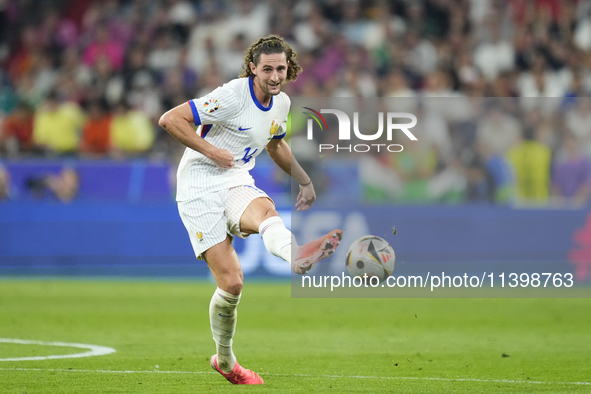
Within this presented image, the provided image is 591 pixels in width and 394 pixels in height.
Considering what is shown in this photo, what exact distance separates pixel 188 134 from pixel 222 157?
28 cm

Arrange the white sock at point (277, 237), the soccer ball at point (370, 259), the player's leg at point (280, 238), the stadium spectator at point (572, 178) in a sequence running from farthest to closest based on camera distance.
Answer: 1. the stadium spectator at point (572, 178)
2. the soccer ball at point (370, 259)
3. the white sock at point (277, 237)
4. the player's leg at point (280, 238)

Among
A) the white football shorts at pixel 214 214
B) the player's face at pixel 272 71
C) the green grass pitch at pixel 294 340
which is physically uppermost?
the player's face at pixel 272 71

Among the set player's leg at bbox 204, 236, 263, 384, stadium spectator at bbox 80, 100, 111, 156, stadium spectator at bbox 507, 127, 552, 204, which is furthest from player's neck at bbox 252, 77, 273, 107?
stadium spectator at bbox 80, 100, 111, 156

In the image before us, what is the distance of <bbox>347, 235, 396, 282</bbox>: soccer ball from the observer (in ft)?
19.5

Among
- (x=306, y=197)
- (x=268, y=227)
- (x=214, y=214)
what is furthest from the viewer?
(x=306, y=197)

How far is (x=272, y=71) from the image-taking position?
240 inches

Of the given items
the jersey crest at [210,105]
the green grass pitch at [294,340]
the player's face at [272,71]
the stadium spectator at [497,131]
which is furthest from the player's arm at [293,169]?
the stadium spectator at [497,131]

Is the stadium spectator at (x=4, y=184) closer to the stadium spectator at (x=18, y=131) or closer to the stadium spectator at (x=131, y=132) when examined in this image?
the stadium spectator at (x=18, y=131)

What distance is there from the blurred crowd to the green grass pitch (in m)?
2.35

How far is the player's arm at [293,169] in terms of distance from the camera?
266 inches

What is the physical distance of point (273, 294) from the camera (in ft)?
42.2

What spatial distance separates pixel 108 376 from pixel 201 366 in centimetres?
95

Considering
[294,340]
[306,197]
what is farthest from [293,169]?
[294,340]

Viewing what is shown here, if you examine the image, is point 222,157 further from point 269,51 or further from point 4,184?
point 4,184
